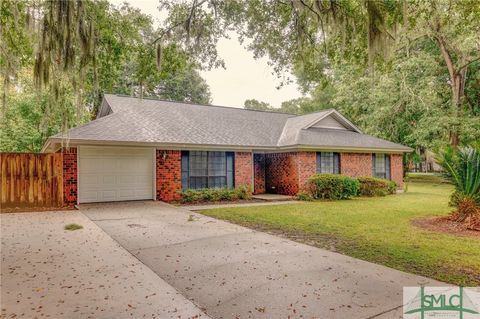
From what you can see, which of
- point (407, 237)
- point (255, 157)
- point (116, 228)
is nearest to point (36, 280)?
point (116, 228)

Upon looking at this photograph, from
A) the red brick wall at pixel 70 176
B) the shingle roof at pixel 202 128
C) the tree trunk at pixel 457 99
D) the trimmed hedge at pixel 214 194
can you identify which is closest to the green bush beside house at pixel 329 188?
the shingle roof at pixel 202 128

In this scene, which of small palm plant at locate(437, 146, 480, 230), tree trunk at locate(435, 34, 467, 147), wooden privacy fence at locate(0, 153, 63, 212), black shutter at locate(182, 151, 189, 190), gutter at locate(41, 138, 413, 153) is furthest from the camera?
tree trunk at locate(435, 34, 467, 147)

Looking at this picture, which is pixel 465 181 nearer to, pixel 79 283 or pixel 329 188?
pixel 329 188

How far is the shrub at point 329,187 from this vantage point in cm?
1364

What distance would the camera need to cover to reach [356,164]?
1655cm

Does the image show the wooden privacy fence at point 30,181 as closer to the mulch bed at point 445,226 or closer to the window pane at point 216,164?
the window pane at point 216,164

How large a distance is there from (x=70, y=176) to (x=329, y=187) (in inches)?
402

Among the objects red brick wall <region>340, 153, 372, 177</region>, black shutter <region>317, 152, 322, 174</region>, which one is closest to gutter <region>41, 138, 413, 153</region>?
red brick wall <region>340, 153, 372, 177</region>

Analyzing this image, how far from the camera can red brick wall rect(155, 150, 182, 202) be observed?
12766 mm

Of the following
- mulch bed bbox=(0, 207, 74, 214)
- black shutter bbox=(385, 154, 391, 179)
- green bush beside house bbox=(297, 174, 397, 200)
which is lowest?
mulch bed bbox=(0, 207, 74, 214)

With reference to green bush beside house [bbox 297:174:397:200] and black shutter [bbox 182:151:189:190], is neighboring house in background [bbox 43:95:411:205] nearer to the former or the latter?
black shutter [bbox 182:151:189:190]

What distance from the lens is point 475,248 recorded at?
229 inches

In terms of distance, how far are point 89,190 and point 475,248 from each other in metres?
11.5

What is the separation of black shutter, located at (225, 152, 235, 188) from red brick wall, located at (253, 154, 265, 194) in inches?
64.9
